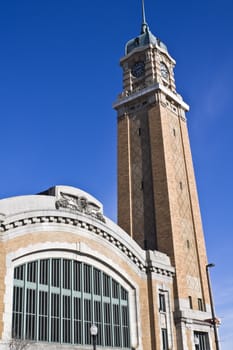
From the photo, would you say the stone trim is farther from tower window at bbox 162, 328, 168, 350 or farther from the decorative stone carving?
tower window at bbox 162, 328, 168, 350

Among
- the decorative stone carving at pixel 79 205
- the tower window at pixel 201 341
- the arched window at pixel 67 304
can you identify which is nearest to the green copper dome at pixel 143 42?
the decorative stone carving at pixel 79 205

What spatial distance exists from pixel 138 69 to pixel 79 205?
25.8m

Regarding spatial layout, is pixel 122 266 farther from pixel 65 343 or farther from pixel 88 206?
pixel 65 343

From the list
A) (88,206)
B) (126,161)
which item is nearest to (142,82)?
(126,161)

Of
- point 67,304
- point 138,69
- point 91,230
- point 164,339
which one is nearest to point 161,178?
point 91,230

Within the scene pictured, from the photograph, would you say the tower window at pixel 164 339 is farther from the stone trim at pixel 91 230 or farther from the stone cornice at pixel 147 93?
the stone cornice at pixel 147 93

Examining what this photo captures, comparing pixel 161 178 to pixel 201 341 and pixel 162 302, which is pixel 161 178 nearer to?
pixel 162 302

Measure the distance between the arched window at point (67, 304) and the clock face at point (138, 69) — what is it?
1078 inches

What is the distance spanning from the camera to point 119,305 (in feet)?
113

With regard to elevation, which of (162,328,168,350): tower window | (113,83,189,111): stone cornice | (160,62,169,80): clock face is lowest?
(162,328,168,350): tower window

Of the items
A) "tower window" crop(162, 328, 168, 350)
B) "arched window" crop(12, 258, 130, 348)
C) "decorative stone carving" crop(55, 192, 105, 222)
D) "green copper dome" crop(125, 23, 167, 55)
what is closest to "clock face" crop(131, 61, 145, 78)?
"green copper dome" crop(125, 23, 167, 55)

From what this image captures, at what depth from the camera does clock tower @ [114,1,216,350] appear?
41.1 meters

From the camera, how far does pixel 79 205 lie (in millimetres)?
33438

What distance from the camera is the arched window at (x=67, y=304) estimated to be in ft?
91.3
